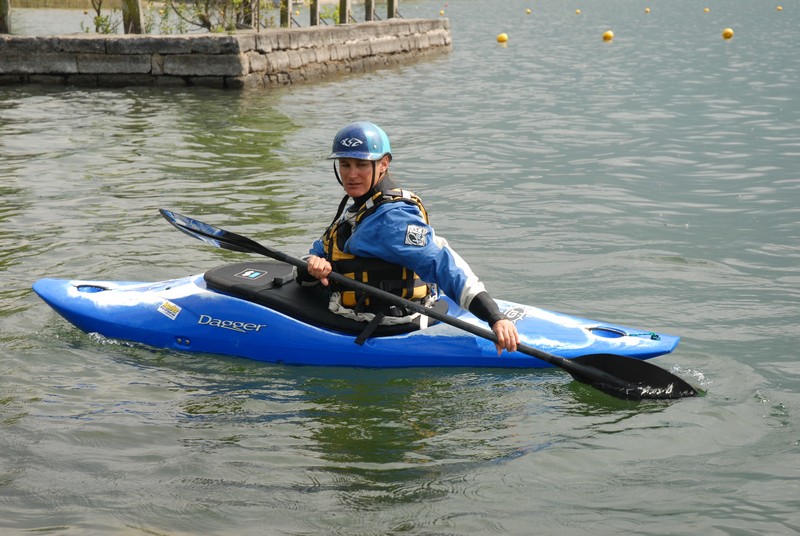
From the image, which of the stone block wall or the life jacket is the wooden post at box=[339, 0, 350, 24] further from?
the life jacket

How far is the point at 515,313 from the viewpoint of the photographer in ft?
17.5

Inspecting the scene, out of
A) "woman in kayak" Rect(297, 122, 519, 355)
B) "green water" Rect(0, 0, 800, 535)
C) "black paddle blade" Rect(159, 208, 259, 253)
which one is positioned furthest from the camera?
"black paddle blade" Rect(159, 208, 259, 253)

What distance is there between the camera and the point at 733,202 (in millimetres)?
8656

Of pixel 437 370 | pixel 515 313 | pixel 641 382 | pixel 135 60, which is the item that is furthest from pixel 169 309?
pixel 135 60

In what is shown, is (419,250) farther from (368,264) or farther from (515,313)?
(515,313)

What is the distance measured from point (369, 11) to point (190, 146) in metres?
12.1

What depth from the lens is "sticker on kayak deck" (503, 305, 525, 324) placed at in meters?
5.28

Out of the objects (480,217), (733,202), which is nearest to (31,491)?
(480,217)

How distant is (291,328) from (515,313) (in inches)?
47.2

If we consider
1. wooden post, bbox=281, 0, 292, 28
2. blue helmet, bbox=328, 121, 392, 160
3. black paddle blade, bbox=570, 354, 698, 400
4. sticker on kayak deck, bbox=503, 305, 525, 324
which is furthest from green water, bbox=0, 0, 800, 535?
wooden post, bbox=281, 0, 292, 28

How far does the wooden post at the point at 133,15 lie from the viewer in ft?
52.2

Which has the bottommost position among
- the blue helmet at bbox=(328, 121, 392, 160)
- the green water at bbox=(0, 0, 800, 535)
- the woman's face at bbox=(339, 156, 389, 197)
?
the green water at bbox=(0, 0, 800, 535)

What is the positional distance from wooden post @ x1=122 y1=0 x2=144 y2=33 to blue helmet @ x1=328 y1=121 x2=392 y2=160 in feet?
40.1

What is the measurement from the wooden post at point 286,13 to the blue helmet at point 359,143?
47.6 feet
